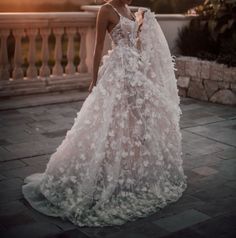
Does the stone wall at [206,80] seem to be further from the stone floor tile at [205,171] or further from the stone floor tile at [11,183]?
the stone floor tile at [11,183]

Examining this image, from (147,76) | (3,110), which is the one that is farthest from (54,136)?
(147,76)

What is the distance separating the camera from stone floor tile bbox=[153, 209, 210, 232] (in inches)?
153

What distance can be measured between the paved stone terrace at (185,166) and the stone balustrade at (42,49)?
1.99 feet

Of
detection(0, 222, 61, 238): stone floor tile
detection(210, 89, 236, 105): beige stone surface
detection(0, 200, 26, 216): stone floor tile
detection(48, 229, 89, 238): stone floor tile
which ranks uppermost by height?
detection(210, 89, 236, 105): beige stone surface

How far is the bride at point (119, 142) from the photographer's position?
414 cm

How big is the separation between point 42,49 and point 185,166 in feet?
13.3

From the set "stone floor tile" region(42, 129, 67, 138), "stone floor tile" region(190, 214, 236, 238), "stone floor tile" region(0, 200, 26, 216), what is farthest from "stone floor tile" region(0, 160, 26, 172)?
"stone floor tile" region(190, 214, 236, 238)

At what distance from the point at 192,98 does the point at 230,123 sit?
175 centimetres

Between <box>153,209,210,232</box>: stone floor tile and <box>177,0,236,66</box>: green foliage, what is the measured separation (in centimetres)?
457

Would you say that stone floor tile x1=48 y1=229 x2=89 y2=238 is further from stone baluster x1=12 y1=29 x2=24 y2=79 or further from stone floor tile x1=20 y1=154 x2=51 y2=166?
stone baluster x1=12 y1=29 x2=24 y2=79

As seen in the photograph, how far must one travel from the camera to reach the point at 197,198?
4480 mm

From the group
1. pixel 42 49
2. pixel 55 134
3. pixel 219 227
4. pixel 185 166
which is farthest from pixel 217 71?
pixel 219 227

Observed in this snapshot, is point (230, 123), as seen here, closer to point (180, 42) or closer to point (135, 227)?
point (180, 42)

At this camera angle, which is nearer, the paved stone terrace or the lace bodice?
the paved stone terrace
